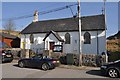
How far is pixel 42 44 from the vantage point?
121 feet

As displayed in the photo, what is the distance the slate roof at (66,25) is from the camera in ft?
109

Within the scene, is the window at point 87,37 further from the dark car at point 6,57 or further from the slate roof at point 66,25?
the dark car at point 6,57

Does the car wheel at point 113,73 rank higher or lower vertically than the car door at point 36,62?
lower

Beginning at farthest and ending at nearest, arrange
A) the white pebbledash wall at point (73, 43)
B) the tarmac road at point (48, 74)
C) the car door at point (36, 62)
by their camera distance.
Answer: the white pebbledash wall at point (73, 43) < the car door at point (36, 62) < the tarmac road at point (48, 74)

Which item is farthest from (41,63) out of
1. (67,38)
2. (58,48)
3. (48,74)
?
(67,38)

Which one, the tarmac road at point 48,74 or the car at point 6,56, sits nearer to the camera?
the tarmac road at point 48,74

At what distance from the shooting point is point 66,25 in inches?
1432

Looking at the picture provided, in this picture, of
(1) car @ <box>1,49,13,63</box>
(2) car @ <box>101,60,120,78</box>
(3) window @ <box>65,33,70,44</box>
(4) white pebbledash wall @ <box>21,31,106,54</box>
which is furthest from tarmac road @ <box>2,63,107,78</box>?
(3) window @ <box>65,33,70,44</box>

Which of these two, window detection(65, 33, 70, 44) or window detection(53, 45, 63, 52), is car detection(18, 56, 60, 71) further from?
window detection(65, 33, 70, 44)

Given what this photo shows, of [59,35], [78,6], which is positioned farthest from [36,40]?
[78,6]

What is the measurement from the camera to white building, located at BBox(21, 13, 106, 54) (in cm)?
3212

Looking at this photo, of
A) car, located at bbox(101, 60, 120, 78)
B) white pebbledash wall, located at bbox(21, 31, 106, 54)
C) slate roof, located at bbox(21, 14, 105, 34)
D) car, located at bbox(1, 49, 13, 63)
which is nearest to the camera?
car, located at bbox(101, 60, 120, 78)

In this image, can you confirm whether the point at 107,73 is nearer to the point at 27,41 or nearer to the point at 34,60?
the point at 34,60

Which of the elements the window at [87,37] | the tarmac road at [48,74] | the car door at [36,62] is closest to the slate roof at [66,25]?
the window at [87,37]
